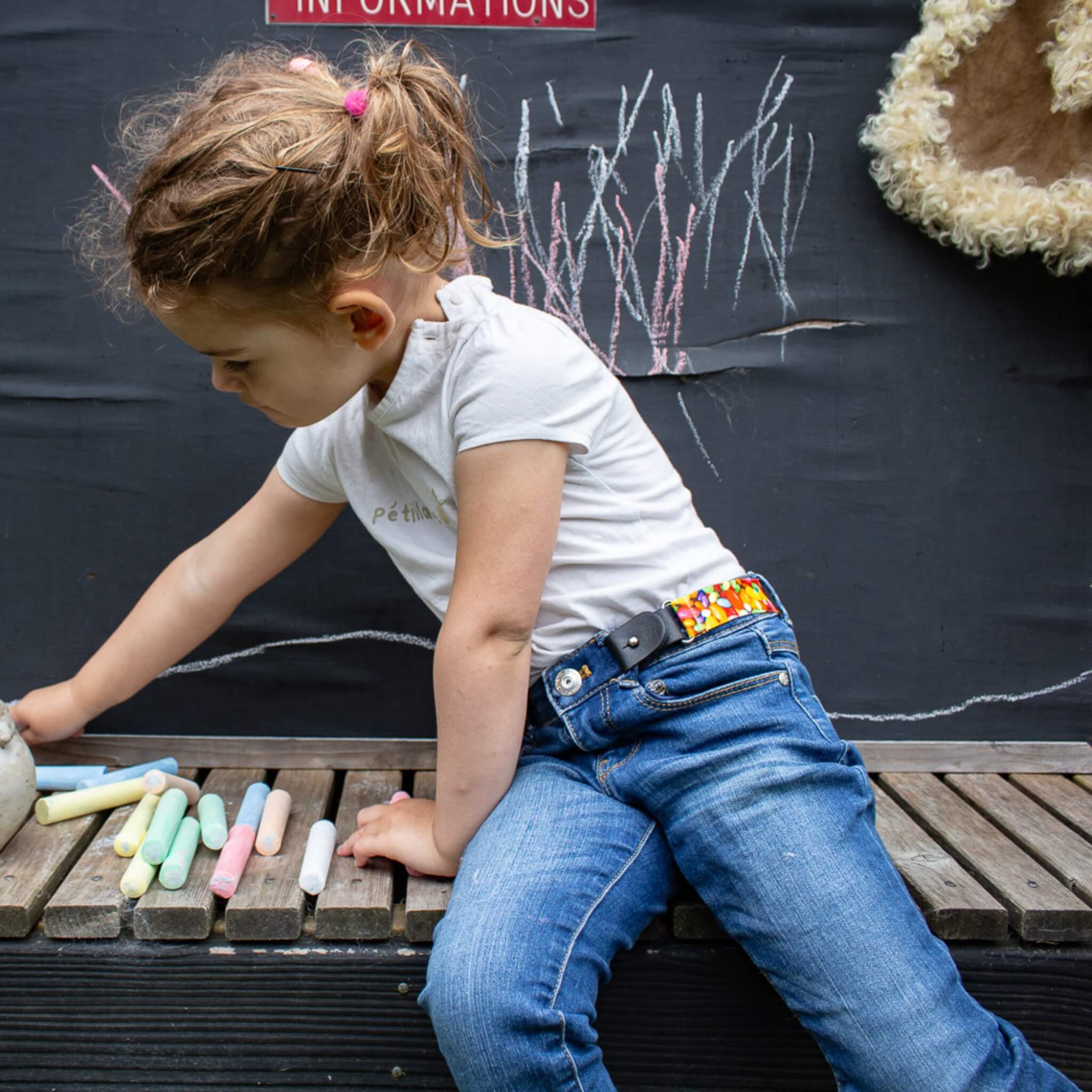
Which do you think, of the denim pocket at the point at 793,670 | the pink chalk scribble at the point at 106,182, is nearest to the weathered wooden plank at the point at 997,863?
the denim pocket at the point at 793,670

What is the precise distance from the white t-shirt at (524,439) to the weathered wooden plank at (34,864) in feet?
1.74

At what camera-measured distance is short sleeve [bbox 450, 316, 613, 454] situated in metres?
1.03

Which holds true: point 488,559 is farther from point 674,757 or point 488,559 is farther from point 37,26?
point 37,26

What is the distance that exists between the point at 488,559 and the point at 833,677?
838 millimetres

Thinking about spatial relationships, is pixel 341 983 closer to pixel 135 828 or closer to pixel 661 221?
pixel 135 828

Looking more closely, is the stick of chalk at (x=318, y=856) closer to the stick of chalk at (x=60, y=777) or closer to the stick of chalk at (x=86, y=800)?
the stick of chalk at (x=86, y=800)

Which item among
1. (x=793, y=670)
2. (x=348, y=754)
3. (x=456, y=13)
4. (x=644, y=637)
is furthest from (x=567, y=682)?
(x=456, y=13)

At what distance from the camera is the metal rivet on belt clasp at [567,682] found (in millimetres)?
1128

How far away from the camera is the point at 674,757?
107 cm

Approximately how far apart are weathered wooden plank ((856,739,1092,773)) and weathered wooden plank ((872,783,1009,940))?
274mm

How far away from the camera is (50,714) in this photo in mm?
1436

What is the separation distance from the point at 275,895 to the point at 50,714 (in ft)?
1.65

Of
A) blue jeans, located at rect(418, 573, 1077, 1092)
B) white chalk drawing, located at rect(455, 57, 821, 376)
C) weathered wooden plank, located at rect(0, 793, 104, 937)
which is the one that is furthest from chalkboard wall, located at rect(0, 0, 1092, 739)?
blue jeans, located at rect(418, 573, 1077, 1092)

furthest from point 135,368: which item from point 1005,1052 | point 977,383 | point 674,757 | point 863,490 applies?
point 1005,1052
